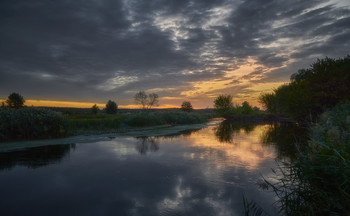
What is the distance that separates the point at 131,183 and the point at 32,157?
250 inches

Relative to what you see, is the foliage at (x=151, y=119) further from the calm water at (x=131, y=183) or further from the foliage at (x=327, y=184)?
the foliage at (x=327, y=184)

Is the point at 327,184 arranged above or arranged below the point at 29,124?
below

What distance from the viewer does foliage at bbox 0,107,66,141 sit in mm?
13828

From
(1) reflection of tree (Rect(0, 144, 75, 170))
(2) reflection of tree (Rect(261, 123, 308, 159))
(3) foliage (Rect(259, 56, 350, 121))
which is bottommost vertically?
(2) reflection of tree (Rect(261, 123, 308, 159))

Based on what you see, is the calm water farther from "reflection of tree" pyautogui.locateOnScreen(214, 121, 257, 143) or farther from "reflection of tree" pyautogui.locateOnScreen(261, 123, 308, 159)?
"reflection of tree" pyautogui.locateOnScreen(214, 121, 257, 143)

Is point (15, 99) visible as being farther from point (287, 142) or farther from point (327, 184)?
point (327, 184)

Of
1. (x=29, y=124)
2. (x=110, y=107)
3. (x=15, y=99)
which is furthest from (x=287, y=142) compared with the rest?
(x=110, y=107)

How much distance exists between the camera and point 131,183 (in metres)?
6.55

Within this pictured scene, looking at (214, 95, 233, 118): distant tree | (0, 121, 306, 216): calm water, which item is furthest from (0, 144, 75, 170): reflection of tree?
(214, 95, 233, 118): distant tree

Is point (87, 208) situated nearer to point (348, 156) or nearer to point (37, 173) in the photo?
point (37, 173)

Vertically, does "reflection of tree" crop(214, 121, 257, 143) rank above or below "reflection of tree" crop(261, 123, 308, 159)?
above

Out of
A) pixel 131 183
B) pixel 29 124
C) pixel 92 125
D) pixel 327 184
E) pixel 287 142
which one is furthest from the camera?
pixel 92 125

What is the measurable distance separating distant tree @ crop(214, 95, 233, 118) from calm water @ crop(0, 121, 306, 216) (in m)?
54.0

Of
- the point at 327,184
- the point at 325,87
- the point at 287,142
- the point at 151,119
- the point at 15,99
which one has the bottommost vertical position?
the point at 287,142
